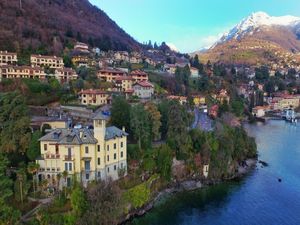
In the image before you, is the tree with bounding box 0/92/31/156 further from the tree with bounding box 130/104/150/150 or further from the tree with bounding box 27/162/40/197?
the tree with bounding box 130/104/150/150

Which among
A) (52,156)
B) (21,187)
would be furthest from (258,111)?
(21,187)

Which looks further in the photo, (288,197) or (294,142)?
(294,142)

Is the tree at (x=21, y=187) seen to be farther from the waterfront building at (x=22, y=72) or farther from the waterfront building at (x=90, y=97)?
the waterfront building at (x=22, y=72)

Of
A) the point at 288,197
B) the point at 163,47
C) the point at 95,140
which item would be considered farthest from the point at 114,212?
the point at 163,47

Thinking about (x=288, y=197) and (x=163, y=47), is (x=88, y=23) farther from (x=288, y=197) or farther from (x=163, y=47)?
(x=288, y=197)

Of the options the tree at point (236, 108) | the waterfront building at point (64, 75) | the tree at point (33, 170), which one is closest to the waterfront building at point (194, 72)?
the tree at point (236, 108)

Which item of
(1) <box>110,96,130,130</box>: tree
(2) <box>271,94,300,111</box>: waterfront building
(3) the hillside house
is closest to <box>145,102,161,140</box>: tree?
(1) <box>110,96,130,130</box>: tree
